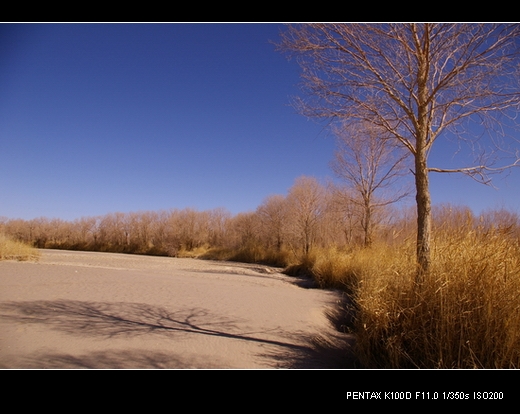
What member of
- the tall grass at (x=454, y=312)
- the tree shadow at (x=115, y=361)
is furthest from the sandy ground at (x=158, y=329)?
the tall grass at (x=454, y=312)

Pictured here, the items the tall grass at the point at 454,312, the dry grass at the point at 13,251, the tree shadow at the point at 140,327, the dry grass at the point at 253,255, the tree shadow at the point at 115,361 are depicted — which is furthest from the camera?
the dry grass at the point at 253,255

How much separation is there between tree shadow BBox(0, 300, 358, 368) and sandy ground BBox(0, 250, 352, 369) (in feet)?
0.05

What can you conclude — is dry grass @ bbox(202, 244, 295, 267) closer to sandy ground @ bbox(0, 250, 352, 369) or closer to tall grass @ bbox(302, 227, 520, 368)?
sandy ground @ bbox(0, 250, 352, 369)

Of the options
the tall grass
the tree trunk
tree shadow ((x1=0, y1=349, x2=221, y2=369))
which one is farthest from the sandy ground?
the tree trunk

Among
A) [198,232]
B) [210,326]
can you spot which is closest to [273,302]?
[210,326]

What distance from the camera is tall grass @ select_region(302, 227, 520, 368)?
301 centimetres

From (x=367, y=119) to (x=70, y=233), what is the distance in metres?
40.3

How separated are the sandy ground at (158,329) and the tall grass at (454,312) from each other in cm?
75

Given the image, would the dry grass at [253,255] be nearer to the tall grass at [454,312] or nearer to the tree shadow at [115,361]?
the tall grass at [454,312]

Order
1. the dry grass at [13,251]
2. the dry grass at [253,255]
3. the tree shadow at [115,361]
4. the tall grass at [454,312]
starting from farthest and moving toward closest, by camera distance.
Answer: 1. the dry grass at [253,255]
2. the dry grass at [13,251]
3. the tree shadow at [115,361]
4. the tall grass at [454,312]

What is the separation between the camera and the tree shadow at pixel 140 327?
3.65m

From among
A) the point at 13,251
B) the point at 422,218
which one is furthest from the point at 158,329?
the point at 13,251
